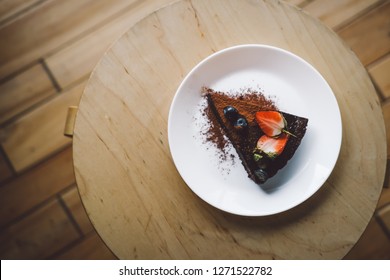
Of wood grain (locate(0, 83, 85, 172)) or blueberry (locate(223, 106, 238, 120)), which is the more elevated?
wood grain (locate(0, 83, 85, 172))

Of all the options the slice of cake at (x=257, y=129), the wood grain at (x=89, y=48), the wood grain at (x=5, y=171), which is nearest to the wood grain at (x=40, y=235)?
the wood grain at (x=5, y=171)

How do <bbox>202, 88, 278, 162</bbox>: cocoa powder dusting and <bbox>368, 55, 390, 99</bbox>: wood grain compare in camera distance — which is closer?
<bbox>202, 88, 278, 162</bbox>: cocoa powder dusting

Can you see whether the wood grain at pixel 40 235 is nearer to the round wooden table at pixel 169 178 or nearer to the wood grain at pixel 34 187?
the wood grain at pixel 34 187

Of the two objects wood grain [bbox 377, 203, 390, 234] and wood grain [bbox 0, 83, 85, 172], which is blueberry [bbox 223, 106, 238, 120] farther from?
wood grain [bbox 377, 203, 390, 234]

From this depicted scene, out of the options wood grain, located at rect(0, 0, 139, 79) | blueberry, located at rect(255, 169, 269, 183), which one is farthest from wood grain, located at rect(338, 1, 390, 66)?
wood grain, located at rect(0, 0, 139, 79)

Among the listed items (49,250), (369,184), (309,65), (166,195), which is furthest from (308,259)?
(49,250)

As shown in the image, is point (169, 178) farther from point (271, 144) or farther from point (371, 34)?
point (371, 34)
